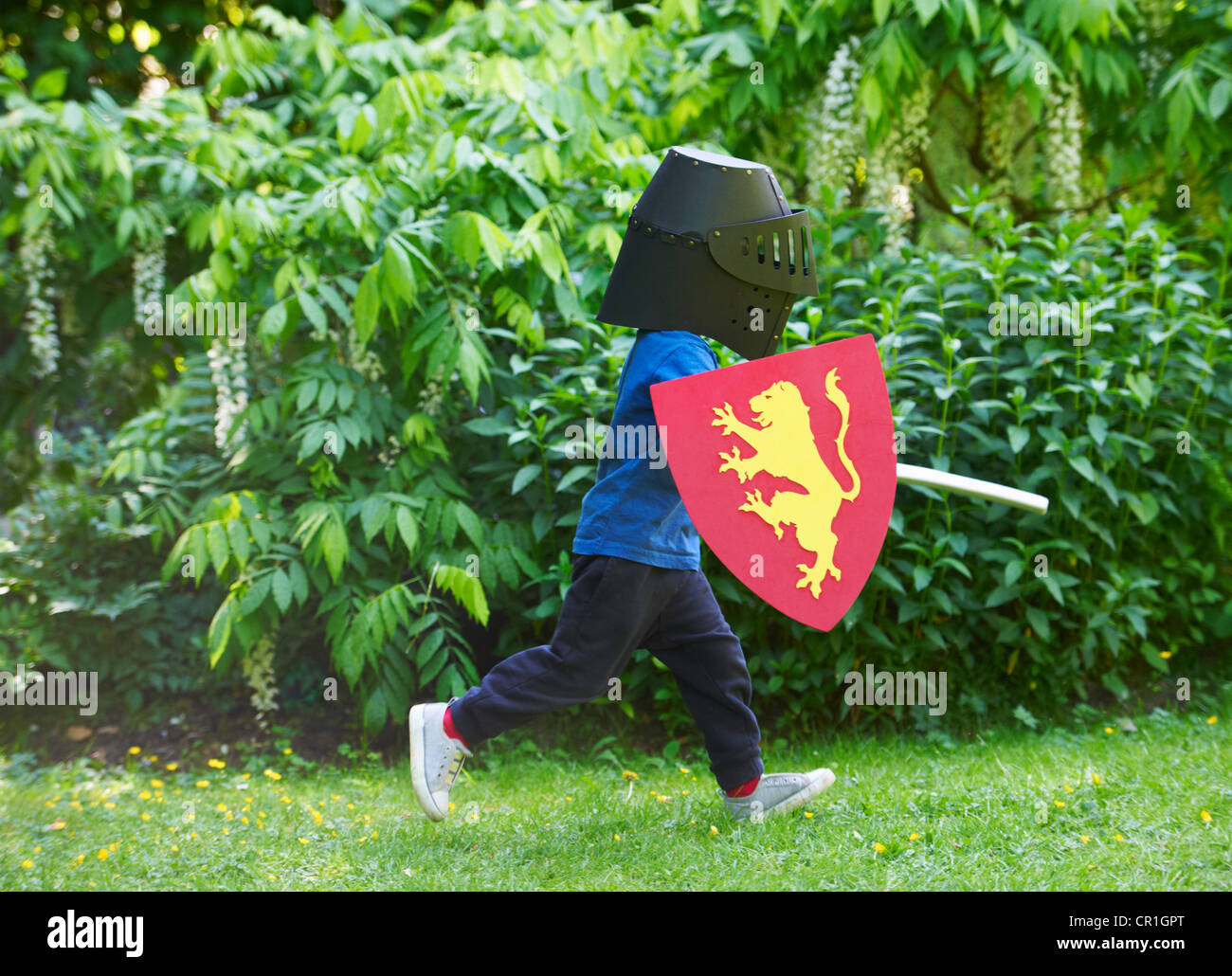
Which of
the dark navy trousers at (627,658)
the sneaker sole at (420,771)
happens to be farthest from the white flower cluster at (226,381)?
the dark navy trousers at (627,658)

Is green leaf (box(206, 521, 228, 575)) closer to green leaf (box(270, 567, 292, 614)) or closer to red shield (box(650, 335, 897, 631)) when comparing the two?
green leaf (box(270, 567, 292, 614))

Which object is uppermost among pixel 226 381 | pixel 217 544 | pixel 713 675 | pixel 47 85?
pixel 47 85

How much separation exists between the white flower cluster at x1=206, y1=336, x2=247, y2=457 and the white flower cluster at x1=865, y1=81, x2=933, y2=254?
2599 millimetres

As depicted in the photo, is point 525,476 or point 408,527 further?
point 525,476

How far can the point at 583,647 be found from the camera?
97.6 inches

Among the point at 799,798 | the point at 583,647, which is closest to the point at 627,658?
the point at 583,647

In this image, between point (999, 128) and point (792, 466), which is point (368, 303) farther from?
point (999, 128)

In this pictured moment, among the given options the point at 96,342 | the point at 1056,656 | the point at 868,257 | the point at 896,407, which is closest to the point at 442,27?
the point at 96,342

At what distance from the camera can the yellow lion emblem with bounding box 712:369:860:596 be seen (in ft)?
7.49

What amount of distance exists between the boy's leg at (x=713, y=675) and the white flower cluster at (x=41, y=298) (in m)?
3.20

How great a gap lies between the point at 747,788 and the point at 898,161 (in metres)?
2.98

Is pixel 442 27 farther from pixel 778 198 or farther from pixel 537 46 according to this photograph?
pixel 778 198

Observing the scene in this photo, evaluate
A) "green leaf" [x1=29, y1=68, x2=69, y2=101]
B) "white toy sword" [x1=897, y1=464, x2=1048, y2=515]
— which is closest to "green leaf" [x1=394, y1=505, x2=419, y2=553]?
"white toy sword" [x1=897, y1=464, x2=1048, y2=515]

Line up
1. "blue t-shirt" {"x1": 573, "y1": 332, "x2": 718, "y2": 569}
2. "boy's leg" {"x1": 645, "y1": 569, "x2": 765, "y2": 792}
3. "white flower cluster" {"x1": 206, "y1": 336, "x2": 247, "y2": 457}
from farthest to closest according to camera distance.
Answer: "white flower cluster" {"x1": 206, "y1": 336, "x2": 247, "y2": 457} < "boy's leg" {"x1": 645, "y1": 569, "x2": 765, "y2": 792} < "blue t-shirt" {"x1": 573, "y1": 332, "x2": 718, "y2": 569}
